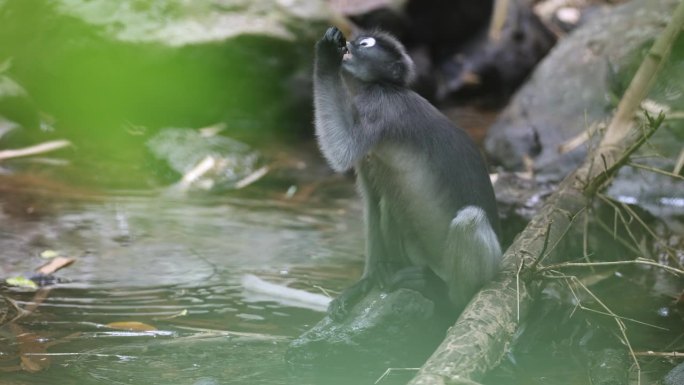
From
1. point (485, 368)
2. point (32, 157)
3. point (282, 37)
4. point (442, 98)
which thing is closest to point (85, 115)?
point (32, 157)

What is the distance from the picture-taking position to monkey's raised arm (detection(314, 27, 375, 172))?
5.18 metres

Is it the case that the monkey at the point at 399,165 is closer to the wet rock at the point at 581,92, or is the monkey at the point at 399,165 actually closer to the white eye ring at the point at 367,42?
the white eye ring at the point at 367,42

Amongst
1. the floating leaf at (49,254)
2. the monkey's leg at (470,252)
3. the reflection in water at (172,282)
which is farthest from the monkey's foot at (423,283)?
the floating leaf at (49,254)

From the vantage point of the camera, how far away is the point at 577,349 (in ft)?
17.6

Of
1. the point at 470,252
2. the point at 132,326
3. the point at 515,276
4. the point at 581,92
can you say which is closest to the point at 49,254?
the point at 132,326

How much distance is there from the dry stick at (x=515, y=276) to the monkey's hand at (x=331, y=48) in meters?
1.37

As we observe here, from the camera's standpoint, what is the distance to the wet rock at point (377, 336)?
4.83 metres

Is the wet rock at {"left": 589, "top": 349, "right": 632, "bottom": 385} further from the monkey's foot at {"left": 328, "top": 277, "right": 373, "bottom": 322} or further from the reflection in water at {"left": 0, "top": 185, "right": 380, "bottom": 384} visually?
the reflection in water at {"left": 0, "top": 185, "right": 380, "bottom": 384}

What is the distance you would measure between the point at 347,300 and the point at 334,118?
97 cm

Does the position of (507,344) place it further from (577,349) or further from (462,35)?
(462,35)

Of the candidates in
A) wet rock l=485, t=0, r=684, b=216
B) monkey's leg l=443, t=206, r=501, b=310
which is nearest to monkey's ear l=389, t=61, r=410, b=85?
monkey's leg l=443, t=206, r=501, b=310

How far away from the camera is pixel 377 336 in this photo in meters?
4.98

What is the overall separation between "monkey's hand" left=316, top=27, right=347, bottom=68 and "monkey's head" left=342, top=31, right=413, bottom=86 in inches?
5.1

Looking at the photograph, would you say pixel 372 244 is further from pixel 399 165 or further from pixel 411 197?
pixel 399 165
